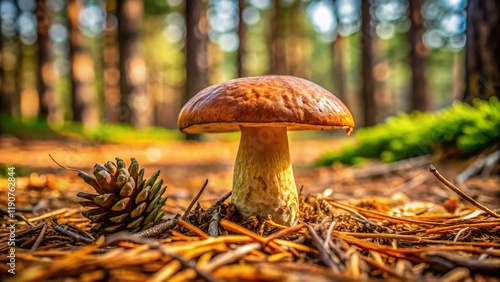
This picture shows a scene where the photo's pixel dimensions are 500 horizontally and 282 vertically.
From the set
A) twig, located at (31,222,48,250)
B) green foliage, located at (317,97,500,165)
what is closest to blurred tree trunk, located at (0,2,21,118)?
green foliage, located at (317,97,500,165)

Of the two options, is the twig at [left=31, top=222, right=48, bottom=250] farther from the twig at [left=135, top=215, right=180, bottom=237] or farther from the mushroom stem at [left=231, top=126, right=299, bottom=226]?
the mushroom stem at [left=231, top=126, right=299, bottom=226]

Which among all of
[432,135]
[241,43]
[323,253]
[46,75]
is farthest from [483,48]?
[46,75]

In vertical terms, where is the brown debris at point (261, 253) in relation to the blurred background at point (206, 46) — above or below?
below

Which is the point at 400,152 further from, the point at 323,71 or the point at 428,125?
the point at 323,71

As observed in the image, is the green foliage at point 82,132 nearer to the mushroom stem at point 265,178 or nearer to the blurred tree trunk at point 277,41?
the mushroom stem at point 265,178

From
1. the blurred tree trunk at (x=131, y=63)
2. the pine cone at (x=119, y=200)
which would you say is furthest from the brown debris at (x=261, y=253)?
the blurred tree trunk at (x=131, y=63)

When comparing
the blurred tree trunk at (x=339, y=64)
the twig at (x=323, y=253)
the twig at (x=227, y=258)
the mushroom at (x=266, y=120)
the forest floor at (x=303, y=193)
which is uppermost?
the blurred tree trunk at (x=339, y=64)

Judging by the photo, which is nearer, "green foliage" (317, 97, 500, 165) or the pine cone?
the pine cone
